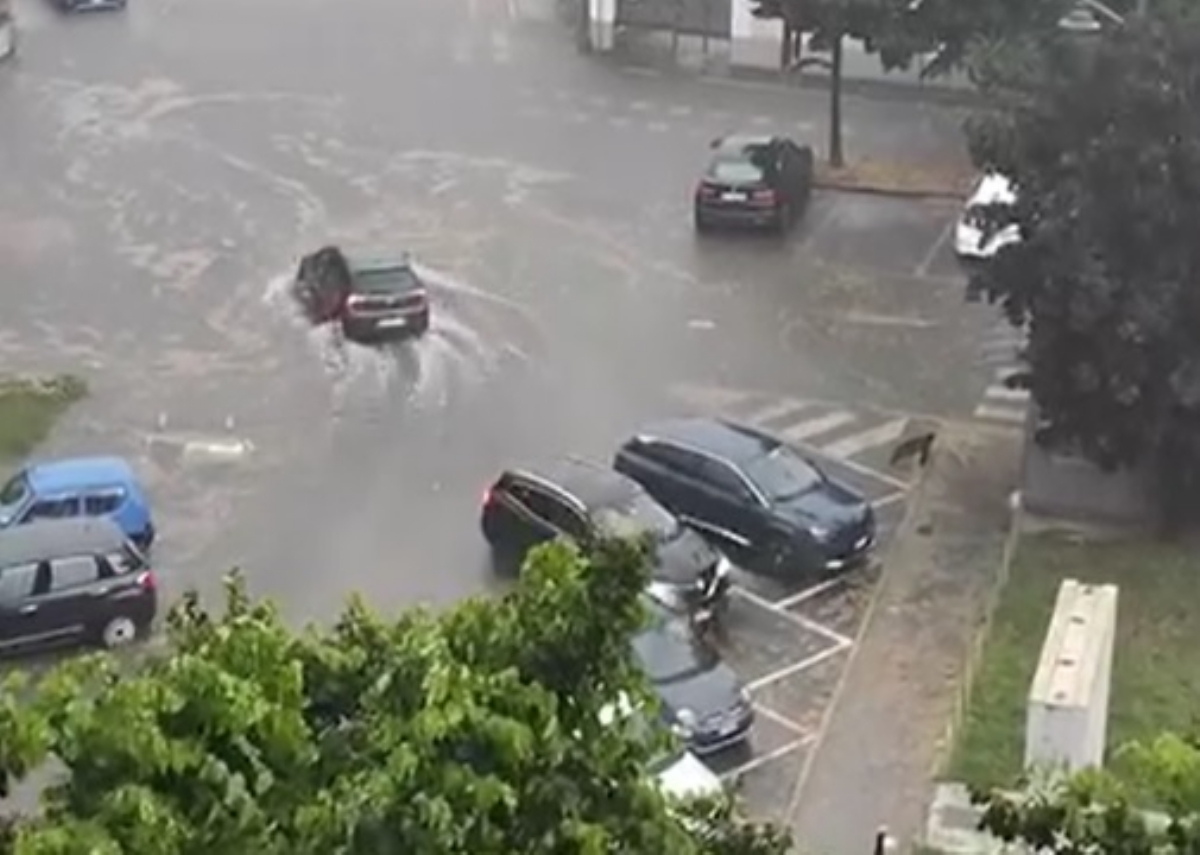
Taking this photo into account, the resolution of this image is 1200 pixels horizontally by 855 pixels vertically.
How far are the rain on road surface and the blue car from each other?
Result: 2.31ft

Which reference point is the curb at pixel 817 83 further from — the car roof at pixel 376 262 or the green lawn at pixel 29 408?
the green lawn at pixel 29 408

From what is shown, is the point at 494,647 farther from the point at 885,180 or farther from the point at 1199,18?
the point at 885,180

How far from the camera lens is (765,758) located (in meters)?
27.3

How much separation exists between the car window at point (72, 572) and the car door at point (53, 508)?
1758mm

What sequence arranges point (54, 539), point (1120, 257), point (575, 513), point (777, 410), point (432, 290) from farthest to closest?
point (432, 290) < point (777, 410) < point (1120, 257) < point (575, 513) < point (54, 539)

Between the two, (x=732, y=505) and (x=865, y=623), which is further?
(x=732, y=505)

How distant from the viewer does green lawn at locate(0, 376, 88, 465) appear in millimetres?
34500

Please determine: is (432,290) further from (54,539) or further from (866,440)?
(54,539)

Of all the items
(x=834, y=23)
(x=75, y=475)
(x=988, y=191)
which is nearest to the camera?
(x=75, y=475)

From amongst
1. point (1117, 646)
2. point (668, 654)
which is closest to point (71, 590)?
point (668, 654)

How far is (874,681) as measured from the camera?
2878 cm

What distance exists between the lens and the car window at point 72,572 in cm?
2894

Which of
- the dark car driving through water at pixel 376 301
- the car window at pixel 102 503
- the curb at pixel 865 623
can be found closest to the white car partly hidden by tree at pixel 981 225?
the curb at pixel 865 623

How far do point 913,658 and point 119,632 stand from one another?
8732 mm
